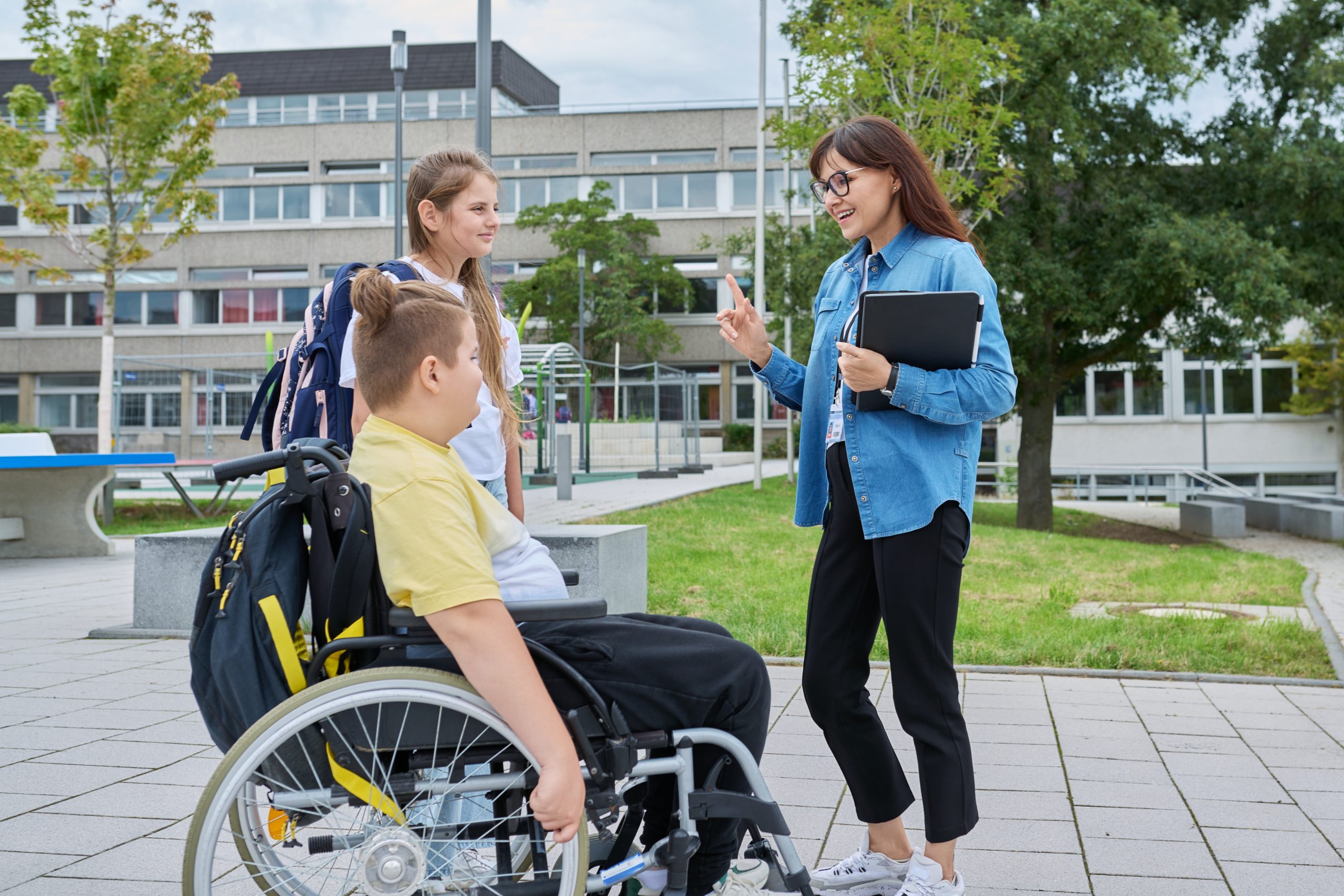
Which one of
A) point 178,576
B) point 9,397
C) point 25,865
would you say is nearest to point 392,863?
point 25,865

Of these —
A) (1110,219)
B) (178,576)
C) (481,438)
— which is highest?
(1110,219)

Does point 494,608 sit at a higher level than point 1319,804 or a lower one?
higher

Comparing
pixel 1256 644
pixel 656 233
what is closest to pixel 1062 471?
pixel 656 233

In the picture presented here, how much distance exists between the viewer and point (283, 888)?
7.21ft

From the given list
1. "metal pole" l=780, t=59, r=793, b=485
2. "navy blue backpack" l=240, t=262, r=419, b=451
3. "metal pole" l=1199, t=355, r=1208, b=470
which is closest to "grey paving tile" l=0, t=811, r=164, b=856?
"navy blue backpack" l=240, t=262, r=419, b=451

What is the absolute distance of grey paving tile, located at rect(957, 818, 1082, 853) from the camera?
3.25m

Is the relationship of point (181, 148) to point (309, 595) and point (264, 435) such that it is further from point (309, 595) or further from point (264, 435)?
point (309, 595)

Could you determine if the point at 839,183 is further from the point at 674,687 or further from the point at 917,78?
the point at 917,78

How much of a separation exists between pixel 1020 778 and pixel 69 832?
284cm

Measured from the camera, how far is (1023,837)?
131 inches

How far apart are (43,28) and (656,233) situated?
29203mm

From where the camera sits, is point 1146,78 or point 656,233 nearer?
point 1146,78

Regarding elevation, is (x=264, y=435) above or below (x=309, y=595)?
above

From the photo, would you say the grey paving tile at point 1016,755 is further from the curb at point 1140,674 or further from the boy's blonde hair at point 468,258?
the boy's blonde hair at point 468,258
